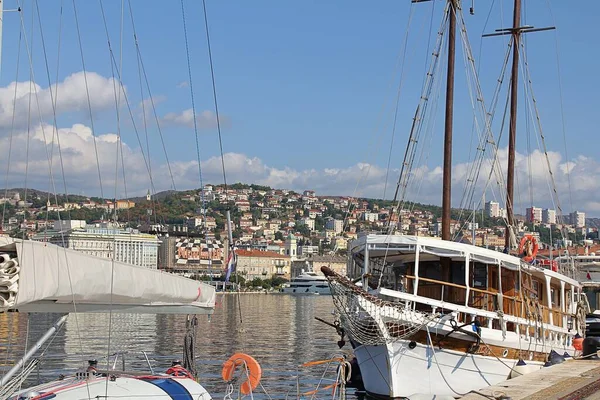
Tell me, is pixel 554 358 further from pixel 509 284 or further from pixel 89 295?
pixel 89 295

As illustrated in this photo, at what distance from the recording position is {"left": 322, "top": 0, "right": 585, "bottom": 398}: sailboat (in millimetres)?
22531

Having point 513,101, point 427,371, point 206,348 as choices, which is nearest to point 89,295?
point 427,371

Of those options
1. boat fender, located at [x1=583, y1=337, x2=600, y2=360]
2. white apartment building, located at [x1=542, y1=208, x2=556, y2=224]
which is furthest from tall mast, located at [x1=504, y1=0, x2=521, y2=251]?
white apartment building, located at [x1=542, y1=208, x2=556, y2=224]

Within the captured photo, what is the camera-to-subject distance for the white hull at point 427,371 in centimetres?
2248

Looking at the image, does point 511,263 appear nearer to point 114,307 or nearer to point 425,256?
point 425,256

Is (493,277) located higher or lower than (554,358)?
higher

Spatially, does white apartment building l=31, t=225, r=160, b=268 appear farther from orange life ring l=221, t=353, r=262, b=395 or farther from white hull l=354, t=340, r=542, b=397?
white hull l=354, t=340, r=542, b=397

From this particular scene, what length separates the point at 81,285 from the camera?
1034 cm

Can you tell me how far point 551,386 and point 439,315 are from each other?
5.03 m

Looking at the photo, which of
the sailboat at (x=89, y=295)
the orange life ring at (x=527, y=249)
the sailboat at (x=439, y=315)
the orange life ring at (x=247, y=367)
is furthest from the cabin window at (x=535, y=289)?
the sailboat at (x=89, y=295)

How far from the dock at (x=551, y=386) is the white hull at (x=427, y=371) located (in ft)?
6.37

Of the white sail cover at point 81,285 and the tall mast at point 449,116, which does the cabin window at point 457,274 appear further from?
the white sail cover at point 81,285

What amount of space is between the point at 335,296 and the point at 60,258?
14.3m

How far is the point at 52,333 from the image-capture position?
1368 cm
